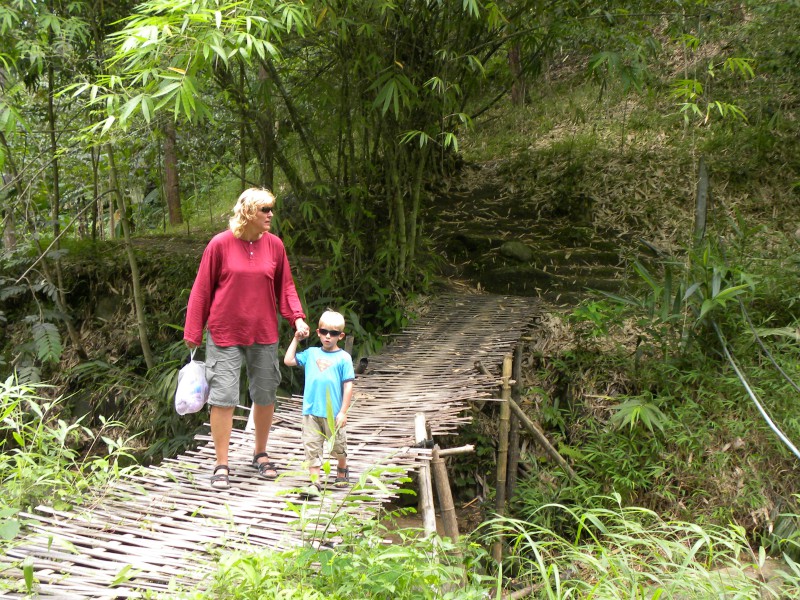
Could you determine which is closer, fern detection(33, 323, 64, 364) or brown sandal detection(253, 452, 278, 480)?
brown sandal detection(253, 452, 278, 480)

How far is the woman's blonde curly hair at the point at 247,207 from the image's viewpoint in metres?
3.15

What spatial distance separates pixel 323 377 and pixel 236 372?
44cm

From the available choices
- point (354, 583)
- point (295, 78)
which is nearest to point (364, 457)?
point (354, 583)

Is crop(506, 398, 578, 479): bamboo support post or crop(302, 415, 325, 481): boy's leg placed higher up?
crop(302, 415, 325, 481): boy's leg

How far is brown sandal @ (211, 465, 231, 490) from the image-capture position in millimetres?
3217

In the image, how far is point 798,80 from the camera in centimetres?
664

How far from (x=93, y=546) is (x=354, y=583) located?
3.16 feet

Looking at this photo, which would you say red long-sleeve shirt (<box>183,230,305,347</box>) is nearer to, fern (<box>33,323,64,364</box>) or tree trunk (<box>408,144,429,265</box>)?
tree trunk (<box>408,144,429,265</box>)

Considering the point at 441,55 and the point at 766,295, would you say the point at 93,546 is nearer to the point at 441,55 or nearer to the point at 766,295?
the point at 441,55

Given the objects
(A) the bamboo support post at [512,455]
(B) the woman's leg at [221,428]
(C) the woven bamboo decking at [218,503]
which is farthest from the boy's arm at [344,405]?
(A) the bamboo support post at [512,455]

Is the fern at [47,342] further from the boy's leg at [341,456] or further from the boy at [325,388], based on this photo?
the boy's leg at [341,456]

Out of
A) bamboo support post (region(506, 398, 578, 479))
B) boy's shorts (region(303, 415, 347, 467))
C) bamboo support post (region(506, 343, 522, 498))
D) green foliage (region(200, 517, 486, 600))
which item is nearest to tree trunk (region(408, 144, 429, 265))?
bamboo support post (region(506, 343, 522, 498))

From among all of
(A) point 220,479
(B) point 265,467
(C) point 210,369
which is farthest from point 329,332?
(A) point 220,479

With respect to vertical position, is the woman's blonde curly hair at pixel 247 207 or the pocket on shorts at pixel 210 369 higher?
the woman's blonde curly hair at pixel 247 207
